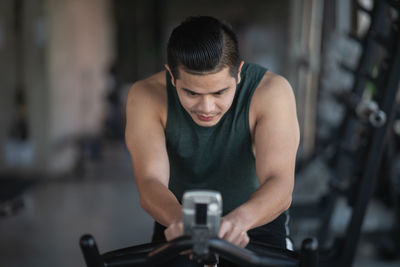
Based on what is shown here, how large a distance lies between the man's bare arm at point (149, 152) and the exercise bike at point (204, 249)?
8.7 inches

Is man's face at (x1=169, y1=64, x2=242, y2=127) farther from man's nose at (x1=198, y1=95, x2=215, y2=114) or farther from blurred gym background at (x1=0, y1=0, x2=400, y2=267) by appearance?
blurred gym background at (x1=0, y1=0, x2=400, y2=267)

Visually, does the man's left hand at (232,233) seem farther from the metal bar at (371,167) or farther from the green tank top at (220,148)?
the metal bar at (371,167)

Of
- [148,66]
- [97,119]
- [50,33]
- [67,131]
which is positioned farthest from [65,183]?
[148,66]

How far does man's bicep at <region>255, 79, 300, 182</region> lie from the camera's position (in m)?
1.24

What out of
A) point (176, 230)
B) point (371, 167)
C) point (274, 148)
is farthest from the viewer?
point (371, 167)

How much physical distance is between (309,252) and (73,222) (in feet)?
8.93

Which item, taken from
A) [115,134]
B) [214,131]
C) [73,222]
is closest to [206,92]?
[214,131]

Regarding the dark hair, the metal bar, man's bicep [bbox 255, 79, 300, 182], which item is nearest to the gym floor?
the metal bar

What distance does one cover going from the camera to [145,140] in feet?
4.29

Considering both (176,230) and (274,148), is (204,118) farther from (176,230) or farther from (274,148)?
(176,230)

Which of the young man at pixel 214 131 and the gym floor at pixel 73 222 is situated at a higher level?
the young man at pixel 214 131

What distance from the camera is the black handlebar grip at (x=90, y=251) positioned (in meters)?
0.85

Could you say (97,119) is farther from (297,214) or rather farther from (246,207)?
(246,207)

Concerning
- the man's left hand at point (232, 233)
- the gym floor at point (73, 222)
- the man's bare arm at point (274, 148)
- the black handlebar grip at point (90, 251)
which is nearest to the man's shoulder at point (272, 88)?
the man's bare arm at point (274, 148)
